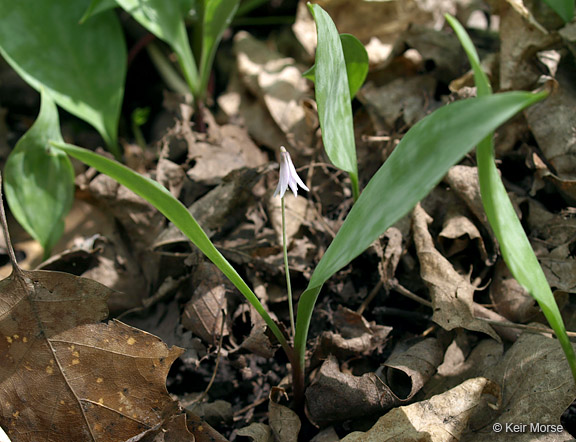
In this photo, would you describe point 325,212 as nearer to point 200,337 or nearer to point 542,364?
point 200,337

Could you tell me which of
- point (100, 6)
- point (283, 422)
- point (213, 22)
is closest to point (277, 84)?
point (213, 22)

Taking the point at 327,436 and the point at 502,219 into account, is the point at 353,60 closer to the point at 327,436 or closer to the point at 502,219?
the point at 502,219

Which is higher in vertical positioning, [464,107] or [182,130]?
[464,107]

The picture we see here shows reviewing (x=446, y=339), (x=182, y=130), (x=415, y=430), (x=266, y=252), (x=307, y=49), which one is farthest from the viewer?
(x=307, y=49)

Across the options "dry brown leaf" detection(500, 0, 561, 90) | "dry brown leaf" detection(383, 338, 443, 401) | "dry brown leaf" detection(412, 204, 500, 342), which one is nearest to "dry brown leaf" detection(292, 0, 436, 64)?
"dry brown leaf" detection(500, 0, 561, 90)

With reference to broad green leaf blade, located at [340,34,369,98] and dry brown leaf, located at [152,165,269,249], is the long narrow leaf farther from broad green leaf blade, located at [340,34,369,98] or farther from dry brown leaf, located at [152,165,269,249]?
dry brown leaf, located at [152,165,269,249]

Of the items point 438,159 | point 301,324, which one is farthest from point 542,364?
point 438,159
